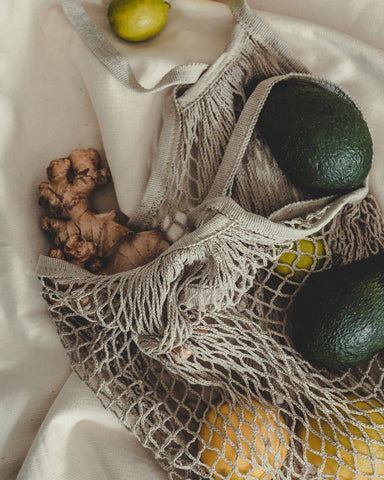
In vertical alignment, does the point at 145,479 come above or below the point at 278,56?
below

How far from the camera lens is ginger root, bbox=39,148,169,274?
0.73 m

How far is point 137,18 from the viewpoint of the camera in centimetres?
75

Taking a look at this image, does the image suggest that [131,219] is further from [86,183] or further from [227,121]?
[227,121]

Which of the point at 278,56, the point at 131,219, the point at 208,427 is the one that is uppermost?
the point at 278,56

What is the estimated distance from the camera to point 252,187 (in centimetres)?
73

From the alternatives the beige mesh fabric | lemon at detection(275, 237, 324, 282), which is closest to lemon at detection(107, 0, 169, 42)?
the beige mesh fabric

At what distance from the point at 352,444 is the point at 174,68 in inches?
24.2

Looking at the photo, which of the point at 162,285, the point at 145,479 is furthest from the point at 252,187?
the point at 145,479

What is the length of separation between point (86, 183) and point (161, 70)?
0.23 meters

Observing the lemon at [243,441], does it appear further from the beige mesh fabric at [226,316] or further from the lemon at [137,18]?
the lemon at [137,18]

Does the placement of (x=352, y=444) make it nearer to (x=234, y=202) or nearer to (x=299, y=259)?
(x=299, y=259)

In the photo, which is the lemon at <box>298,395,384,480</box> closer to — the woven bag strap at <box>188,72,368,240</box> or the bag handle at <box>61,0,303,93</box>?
the woven bag strap at <box>188,72,368,240</box>

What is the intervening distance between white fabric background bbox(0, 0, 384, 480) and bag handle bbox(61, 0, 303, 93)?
19mm

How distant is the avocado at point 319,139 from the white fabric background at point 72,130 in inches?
4.5
